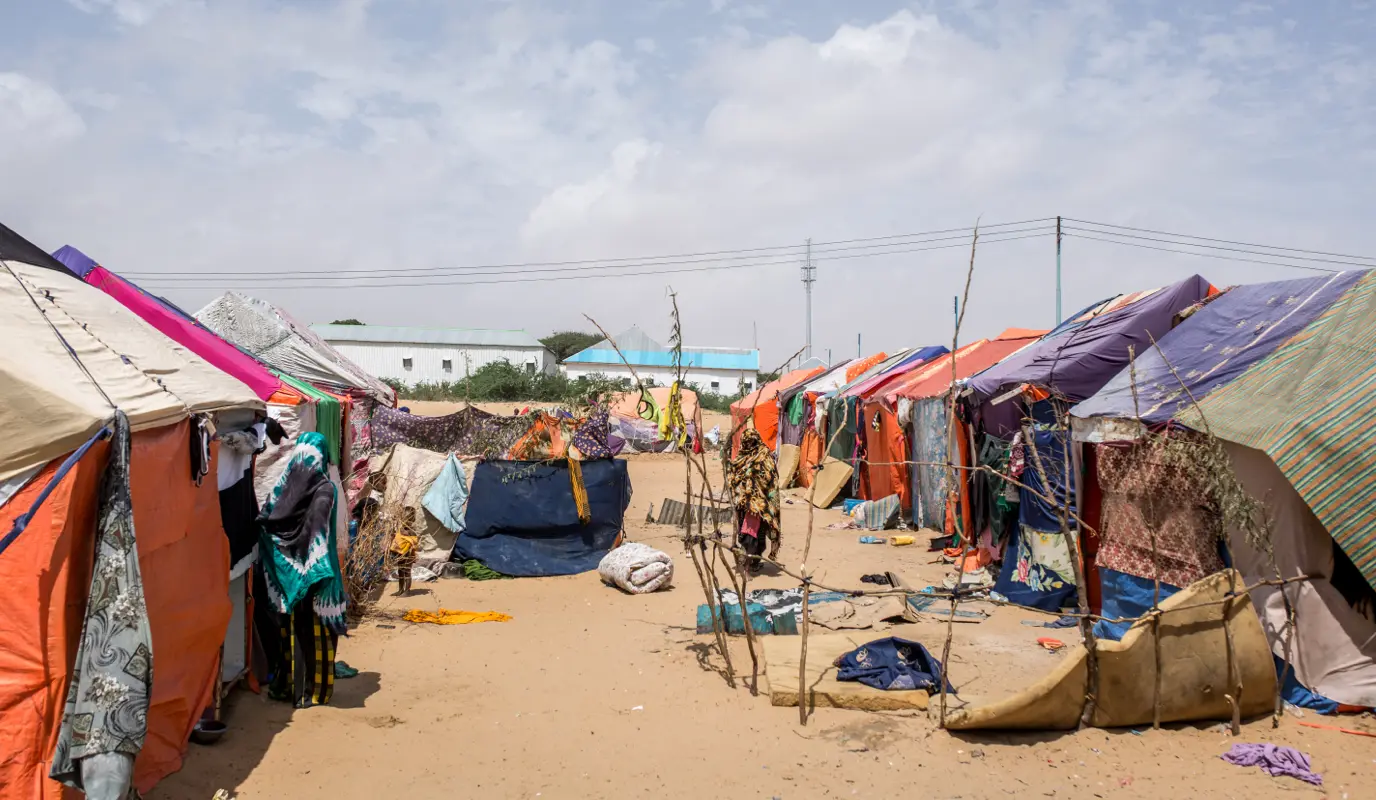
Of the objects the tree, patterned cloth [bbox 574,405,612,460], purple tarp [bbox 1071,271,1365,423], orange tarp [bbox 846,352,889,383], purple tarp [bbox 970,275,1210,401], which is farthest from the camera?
the tree

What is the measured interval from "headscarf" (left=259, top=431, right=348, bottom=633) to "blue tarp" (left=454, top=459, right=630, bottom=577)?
487 centimetres

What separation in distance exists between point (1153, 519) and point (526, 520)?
6.66m

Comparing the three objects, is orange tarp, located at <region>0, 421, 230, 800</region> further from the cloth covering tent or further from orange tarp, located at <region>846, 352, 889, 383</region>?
orange tarp, located at <region>846, 352, 889, 383</region>

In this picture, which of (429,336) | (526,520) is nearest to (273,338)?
(526,520)

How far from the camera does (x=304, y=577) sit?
535 cm

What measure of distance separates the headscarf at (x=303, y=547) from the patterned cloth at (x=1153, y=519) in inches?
210

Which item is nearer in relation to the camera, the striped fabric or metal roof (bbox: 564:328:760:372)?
the striped fabric

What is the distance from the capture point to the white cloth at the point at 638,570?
30.8 ft

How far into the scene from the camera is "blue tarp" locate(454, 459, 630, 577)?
10422mm

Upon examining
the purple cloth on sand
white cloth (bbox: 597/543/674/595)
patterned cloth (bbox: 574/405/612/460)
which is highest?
patterned cloth (bbox: 574/405/612/460)

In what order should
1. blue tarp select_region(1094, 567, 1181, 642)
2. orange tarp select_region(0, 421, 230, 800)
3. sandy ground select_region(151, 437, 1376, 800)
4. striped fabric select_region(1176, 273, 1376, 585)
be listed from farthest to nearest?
blue tarp select_region(1094, 567, 1181, 642) → striped fabric select_region(1176, 273, 1376, 585) → sandy ground select_region(151, 437, 1376, 800) → orange tarp select_region(0, 421, 230, 800)

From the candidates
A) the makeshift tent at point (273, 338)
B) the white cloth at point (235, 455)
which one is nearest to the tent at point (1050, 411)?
the white cloth at point (235, 455)

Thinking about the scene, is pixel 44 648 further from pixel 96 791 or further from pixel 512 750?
pixel 512 750

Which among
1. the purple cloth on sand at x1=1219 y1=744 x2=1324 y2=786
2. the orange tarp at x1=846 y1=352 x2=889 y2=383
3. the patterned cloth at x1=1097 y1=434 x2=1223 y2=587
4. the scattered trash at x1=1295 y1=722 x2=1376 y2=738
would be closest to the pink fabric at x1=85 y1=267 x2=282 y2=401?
the patterned cloth at x1=1097 y1=434 x2=1223 y2=587
